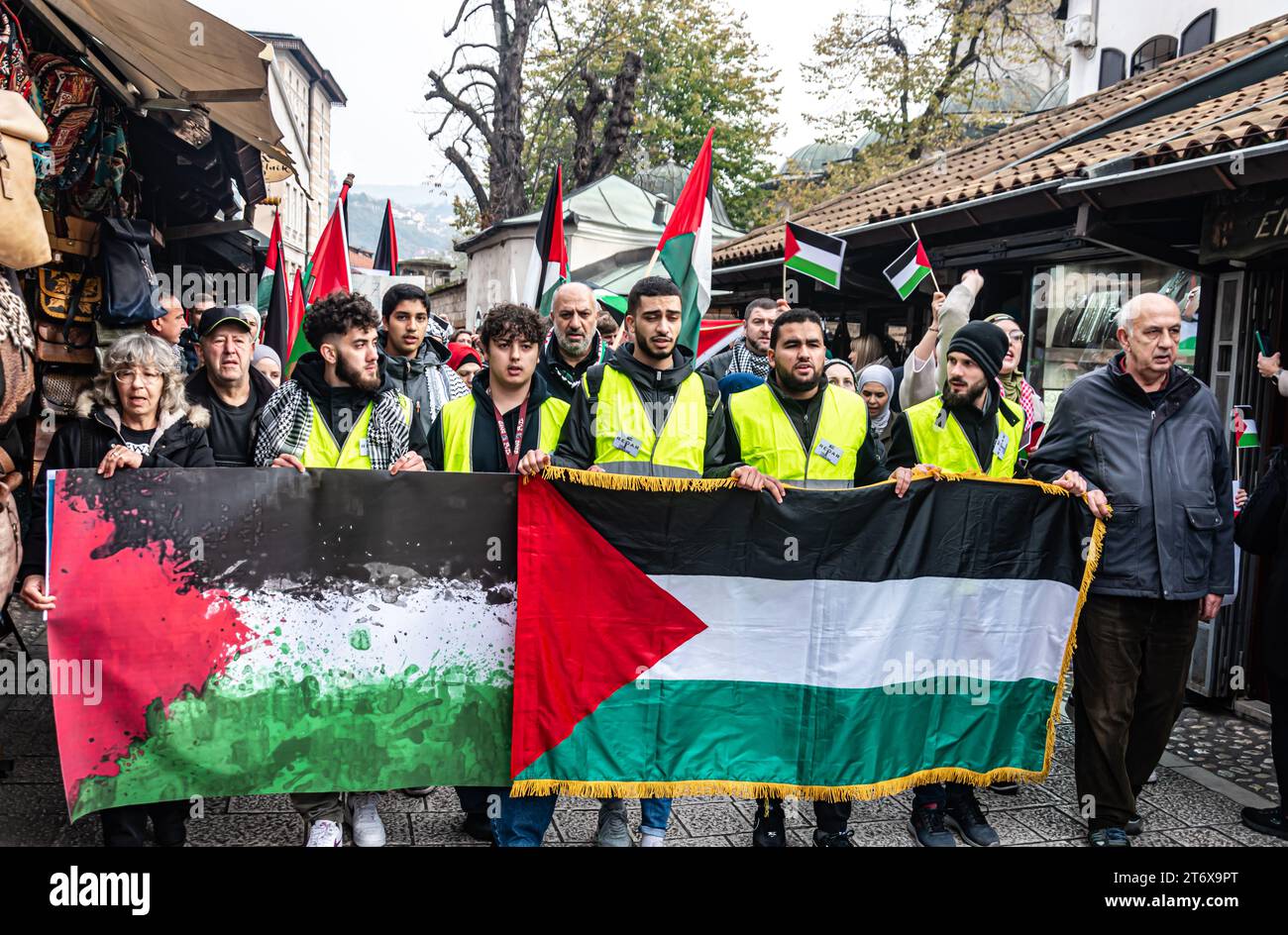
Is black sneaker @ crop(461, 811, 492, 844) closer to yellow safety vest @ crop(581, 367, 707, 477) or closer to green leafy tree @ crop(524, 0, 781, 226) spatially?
yellow safety vest @ crop(581, 367, 707, 477)

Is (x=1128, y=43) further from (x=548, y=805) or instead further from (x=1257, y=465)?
(x=548, y=805)

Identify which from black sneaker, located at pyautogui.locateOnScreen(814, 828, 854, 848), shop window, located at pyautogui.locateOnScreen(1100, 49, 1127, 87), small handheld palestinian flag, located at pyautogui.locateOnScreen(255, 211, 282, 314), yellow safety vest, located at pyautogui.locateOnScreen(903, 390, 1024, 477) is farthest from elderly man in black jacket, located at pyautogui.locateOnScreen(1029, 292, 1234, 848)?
shop window, located at pyautogui.locateOnScreen(1100, 49, 1127, 87)

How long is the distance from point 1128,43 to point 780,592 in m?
19.5

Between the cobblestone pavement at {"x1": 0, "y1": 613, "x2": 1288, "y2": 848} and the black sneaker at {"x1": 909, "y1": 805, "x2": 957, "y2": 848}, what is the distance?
0.23ft

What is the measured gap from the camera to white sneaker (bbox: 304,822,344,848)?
3.99 m

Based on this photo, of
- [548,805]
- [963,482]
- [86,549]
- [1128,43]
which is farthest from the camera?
[1128,43]

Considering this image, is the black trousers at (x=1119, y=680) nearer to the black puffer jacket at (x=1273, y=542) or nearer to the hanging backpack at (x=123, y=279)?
the black puffer jacket at (x=1273, y=542)

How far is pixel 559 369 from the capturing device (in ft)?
16.6

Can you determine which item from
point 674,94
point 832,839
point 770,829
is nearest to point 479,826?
point 770,829

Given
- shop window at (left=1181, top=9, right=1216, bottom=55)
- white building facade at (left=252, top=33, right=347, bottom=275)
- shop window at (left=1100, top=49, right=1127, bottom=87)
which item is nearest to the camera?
shop window at (left=1181, top=9, right=1216, bottom=55)

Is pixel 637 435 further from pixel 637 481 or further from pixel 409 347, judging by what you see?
pixel 409 347

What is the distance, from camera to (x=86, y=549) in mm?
3812

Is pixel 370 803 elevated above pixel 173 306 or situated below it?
below
